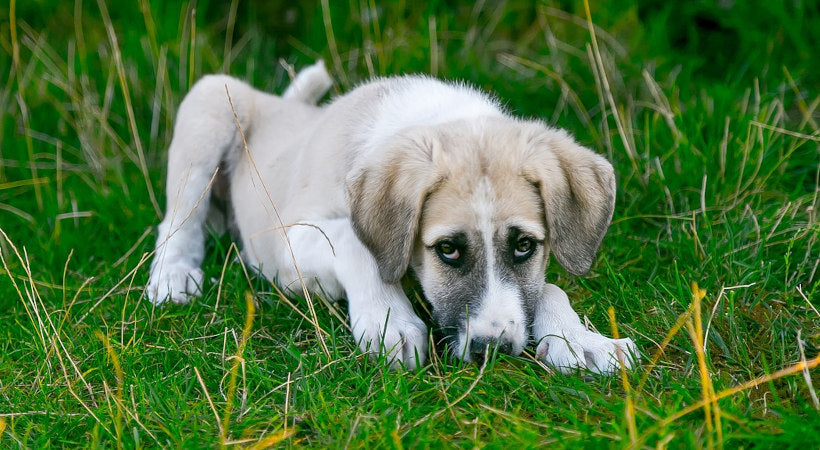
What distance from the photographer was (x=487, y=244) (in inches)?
134

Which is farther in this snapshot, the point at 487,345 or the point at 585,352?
the point at 585,352

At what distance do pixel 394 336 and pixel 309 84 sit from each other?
270 centimetres

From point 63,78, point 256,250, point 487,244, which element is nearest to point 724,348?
point 487,244

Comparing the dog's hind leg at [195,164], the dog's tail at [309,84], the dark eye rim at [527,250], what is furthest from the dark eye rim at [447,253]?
the dog's tail at [309,84]

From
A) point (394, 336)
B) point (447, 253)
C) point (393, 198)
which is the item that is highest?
point (393, 198)

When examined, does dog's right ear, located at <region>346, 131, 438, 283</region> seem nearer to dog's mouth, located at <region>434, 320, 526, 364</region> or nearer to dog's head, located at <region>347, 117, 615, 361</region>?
dog's head, located at <region>347, 117, 615, 361</region>

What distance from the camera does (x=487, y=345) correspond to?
3.31 meters

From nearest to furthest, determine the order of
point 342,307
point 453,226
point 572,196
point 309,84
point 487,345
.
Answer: point 487,345 → point 453,226 → point 572,196 → point 342,307 → point 309,84

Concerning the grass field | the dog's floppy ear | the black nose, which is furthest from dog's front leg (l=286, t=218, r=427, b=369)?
the dog's floppy ear

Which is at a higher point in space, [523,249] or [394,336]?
[523,249]

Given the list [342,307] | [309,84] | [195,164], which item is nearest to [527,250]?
[342,307]

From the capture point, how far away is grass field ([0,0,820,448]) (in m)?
3.18

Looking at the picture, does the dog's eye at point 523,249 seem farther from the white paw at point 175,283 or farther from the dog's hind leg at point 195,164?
the dog's hind leg at point 195,164

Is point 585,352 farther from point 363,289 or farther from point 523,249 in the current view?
point 363,289
